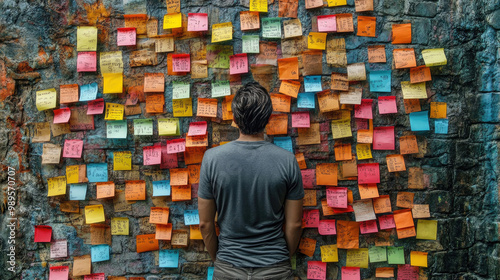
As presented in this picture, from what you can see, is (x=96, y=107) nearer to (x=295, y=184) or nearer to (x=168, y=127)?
(x=168, y=127)

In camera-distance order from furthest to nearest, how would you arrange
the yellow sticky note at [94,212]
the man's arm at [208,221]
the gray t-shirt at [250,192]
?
the yellow sticky note at [94,212] < the man's arm at [208,221] < the gray t-shirt at [250,192]

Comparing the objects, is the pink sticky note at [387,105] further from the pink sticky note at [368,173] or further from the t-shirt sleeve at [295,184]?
the t-shirt sleeve at [295,184]

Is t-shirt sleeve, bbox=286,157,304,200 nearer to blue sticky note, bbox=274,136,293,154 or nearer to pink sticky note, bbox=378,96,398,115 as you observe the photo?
blue sticky note, bbox=274,136,293,154

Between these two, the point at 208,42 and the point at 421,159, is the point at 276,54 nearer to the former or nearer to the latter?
the point at 208,42

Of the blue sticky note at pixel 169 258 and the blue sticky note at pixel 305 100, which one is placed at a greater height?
Result: the blue sticky note at pixel 305 100

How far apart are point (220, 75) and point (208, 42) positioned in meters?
→ 0.25

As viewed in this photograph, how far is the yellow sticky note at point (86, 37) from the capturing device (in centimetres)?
236

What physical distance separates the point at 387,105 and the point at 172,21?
1.64 m

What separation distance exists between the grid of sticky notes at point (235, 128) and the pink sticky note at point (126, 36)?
0.01m

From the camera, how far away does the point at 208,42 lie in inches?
93.0

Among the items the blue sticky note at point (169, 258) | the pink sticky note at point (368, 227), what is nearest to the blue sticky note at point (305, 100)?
the pink sticky note at point (368, 227)

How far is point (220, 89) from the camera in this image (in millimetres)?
2344

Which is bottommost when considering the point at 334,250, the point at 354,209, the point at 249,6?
the point at 334,250

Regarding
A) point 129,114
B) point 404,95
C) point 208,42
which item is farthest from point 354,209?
point 129,114
